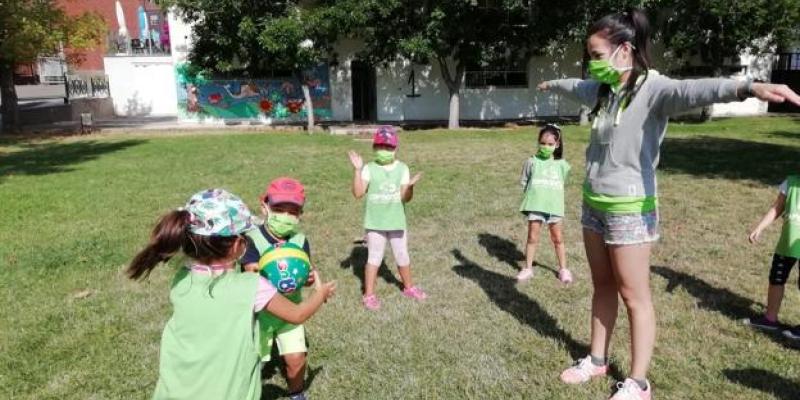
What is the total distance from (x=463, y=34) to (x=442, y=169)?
1061 cm

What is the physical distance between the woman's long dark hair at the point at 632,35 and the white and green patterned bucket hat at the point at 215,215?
1.89 metres

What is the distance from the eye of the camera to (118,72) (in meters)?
31.3

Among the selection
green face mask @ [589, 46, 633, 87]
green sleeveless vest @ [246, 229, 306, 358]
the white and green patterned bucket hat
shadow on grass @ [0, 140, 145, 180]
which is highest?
green face mask @ [589, 46, 633, 87]

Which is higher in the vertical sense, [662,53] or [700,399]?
[662,53]

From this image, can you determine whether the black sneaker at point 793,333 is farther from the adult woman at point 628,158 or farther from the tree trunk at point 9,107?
the tree trunk at point 9,107

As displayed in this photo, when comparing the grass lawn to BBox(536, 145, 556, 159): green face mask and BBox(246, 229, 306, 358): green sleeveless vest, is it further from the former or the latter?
BBox(536, 145, 556, 159): green face mask

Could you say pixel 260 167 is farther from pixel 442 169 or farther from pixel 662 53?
pixel 662 53

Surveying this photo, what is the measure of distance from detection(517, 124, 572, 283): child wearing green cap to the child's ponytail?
372 cm

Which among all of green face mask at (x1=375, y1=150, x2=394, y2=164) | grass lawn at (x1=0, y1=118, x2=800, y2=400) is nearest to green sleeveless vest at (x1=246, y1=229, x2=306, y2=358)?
grass lawn at (x1=0, y1=118, x2=800, y2=400)

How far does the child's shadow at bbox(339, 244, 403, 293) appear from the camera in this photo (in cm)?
560

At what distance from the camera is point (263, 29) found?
19391 millimetres

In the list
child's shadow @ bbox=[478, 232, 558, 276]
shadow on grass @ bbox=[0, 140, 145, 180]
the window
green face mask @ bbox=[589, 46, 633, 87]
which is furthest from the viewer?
the window

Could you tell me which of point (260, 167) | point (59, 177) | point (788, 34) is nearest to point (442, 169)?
point (260, 167)

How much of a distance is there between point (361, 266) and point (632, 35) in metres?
3.73
